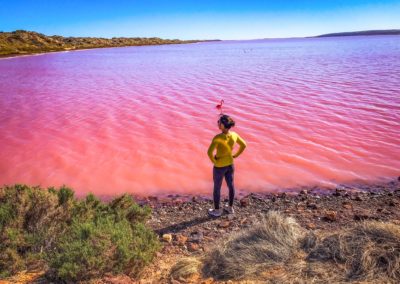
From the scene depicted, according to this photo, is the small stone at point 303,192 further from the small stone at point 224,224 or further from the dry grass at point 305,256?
the dry grass at point 305,256

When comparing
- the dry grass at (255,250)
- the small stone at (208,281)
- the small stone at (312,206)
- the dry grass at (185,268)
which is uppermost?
the dry grass at (255,250)

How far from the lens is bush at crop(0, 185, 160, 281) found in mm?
3650

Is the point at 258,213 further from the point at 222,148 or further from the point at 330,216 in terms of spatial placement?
the point at 222,148

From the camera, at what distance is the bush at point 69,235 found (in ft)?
12.0

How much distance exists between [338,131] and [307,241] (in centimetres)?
623

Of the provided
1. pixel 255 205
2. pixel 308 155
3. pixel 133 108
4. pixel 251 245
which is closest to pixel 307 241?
pixel 251 245

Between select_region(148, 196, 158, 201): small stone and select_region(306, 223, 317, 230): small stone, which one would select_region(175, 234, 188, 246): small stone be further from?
select_region(306, 223, 317, 230): small stone

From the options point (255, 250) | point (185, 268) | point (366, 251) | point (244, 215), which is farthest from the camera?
point (244, 215)

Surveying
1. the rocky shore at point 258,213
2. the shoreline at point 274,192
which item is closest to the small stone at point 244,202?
the rocky shore at point 258,213

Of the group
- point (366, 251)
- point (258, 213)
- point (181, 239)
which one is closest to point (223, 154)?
point (258, 213)

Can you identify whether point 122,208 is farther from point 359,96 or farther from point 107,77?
point 107,77

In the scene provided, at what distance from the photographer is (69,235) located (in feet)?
13.6

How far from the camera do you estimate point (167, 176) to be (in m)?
7.04

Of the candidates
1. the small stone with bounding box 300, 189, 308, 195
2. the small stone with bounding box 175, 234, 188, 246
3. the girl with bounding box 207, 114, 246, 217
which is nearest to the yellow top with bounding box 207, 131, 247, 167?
the girl with bounding box 207, 114, 246, 217
